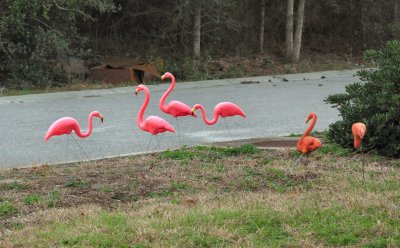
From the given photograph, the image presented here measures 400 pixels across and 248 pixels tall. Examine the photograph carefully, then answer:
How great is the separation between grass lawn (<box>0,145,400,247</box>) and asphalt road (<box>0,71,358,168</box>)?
1.64 metres

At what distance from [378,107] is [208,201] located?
274 centimetres

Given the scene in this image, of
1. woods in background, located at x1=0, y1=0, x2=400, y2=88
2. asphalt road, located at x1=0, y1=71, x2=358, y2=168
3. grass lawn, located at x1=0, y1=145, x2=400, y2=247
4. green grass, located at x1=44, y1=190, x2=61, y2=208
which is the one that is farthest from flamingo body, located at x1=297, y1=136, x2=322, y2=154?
woods in background, located at x1=0, y1=0, x2=400, y2=88

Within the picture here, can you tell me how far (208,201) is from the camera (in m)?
6.32

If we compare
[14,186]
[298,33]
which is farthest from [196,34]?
[14,186]

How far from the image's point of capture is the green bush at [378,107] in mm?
8062

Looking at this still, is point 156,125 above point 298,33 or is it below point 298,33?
below

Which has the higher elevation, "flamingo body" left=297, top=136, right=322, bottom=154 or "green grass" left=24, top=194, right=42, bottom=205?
"flamingo body" left=297, top=136, right=322, bottom=154

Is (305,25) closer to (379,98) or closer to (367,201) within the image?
(379,98)

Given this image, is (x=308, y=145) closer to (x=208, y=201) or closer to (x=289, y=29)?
(x=208, y=201)

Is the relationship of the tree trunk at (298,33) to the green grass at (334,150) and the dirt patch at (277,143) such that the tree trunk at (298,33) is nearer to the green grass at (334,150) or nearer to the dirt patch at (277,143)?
the dirt patch at (277,143)

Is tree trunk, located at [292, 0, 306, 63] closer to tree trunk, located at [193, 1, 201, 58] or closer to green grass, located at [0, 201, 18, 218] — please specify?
tree trunk, located at [193, 1, 201, 58]

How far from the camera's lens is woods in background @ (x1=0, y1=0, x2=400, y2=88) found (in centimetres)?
1620

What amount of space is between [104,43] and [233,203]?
14.2m

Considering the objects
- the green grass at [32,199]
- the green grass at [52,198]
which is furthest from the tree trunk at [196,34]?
the green grass at [32,199]
